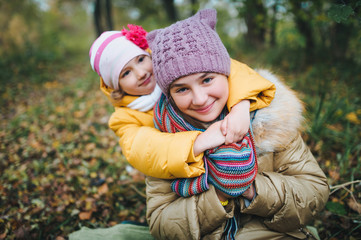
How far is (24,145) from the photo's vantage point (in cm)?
369

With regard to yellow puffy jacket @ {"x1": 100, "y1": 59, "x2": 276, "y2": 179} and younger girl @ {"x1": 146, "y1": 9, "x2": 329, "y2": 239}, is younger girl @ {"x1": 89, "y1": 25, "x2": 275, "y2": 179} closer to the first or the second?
yellow puffy jacket @ {"x1": 100, "y1": 59, "x2": 276, "y2": 179}

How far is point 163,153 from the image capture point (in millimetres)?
1359

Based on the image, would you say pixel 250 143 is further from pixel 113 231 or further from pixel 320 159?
pixel 320 159

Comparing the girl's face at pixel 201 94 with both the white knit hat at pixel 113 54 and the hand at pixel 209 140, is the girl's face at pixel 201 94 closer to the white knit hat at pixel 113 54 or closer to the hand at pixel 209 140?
the hand at pixel 209 140

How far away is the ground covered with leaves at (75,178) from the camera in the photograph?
2.26 meters

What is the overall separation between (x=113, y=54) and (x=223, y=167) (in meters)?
1.27

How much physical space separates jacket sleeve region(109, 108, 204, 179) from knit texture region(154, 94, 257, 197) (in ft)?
0.28

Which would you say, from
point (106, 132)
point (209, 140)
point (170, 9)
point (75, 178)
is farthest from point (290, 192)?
point (170, 9)

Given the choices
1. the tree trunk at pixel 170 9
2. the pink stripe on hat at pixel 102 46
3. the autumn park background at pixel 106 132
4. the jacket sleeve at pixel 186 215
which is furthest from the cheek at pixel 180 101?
the tree trunk at pixel 170 9

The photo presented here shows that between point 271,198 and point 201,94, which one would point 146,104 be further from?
point 271,198

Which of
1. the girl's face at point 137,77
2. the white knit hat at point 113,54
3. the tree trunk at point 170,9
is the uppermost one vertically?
the tree trunk at point 170,9

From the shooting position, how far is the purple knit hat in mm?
1302

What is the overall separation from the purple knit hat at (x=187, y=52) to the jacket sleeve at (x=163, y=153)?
1.12 feet

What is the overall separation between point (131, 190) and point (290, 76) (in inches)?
159
